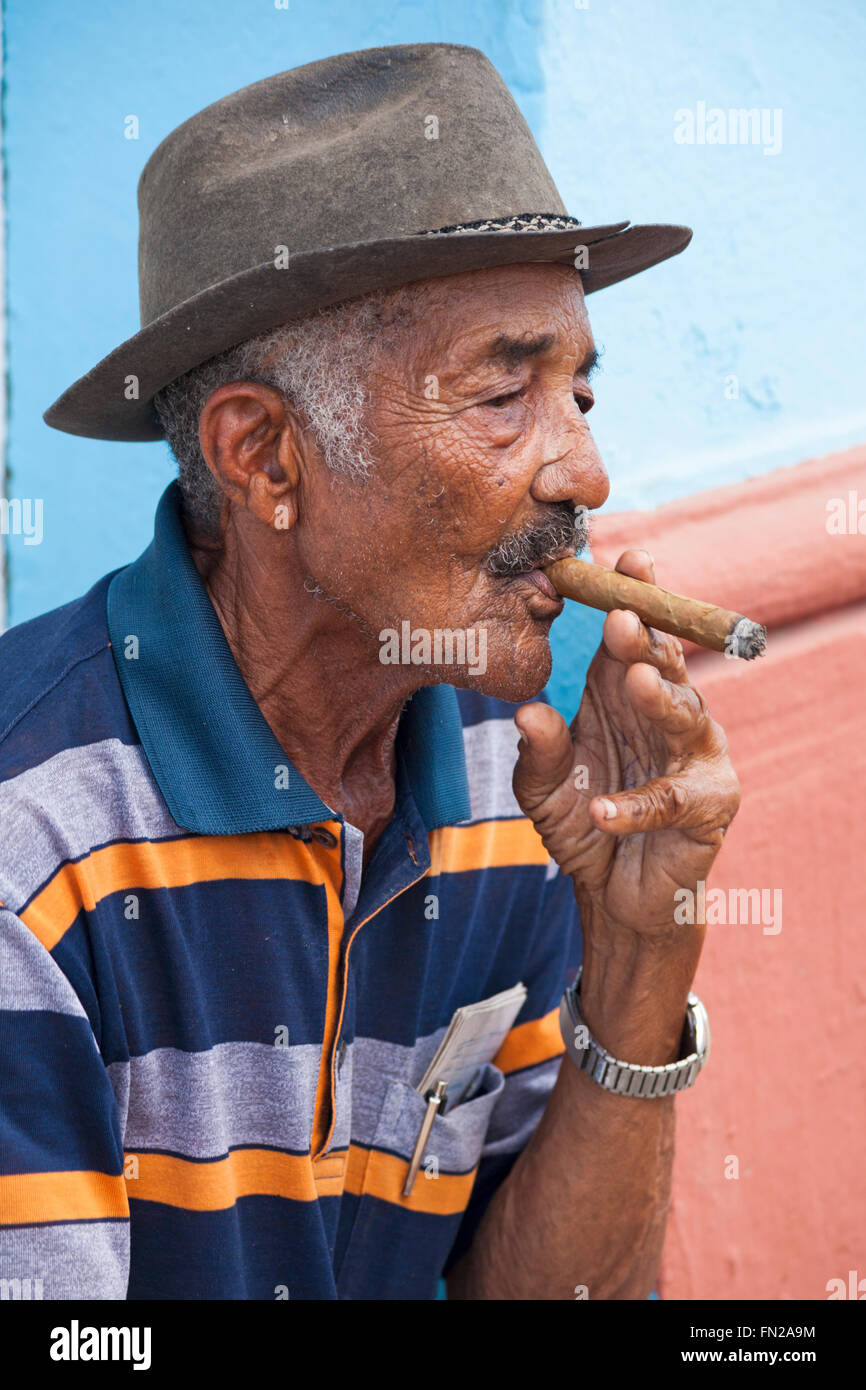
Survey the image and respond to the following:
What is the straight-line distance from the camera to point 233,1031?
1.99 meters

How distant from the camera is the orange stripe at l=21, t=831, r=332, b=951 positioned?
1.78 meters

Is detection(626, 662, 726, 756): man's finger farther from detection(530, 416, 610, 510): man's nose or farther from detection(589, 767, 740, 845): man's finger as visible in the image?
detection(530, 416, 610, 510): man's nose

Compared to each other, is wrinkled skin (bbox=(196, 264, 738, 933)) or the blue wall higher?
the blue wall

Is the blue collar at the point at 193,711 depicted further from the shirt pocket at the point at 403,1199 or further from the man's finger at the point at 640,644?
the shirt pocket at the point at 403,1199

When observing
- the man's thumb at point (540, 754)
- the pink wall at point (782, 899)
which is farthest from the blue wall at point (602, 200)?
the man's thumb at point (540, 754)

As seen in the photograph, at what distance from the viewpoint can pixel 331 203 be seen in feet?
6.01

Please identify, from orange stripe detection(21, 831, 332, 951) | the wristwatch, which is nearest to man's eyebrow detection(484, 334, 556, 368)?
orange stripe detection(21, 831, 332, 951)

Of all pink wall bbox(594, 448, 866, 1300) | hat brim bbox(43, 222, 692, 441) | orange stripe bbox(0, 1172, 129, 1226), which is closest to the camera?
orange stripe bbox(0, 1172, 129, 1226)

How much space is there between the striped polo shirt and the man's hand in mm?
227

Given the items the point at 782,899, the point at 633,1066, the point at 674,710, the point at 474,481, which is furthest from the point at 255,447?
the point at 782,899

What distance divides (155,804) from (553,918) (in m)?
0.86

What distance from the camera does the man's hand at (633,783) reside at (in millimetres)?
1884

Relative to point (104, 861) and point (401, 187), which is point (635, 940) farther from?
point (401, 187)
